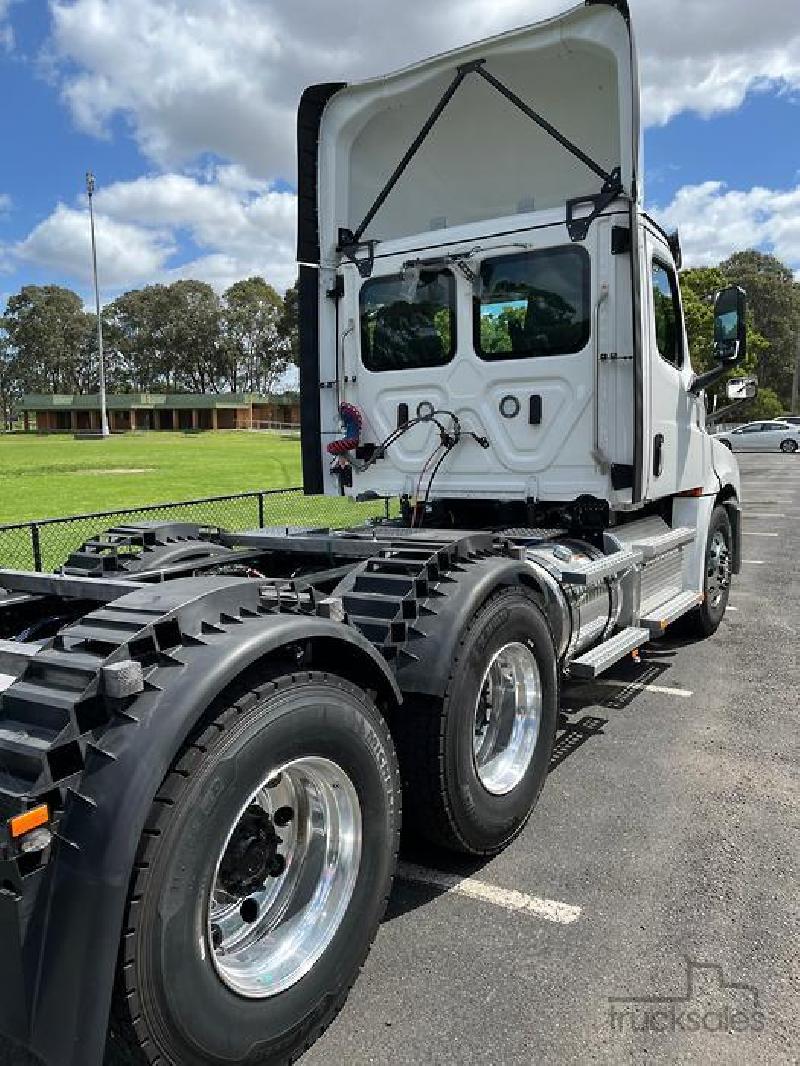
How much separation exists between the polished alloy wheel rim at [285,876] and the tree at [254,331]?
98393 mm

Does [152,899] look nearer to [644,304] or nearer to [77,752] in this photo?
[77,752]

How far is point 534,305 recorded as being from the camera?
16.8ft

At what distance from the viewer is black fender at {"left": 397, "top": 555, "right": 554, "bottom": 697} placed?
3.10 m

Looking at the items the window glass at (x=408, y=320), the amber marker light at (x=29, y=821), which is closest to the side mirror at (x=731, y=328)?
the window glass at (x=408, y=320)

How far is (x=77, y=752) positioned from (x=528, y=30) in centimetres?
476

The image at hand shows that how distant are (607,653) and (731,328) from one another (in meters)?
2.56

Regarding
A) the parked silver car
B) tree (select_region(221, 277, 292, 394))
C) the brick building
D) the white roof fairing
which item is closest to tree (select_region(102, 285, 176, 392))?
tree (select_region(221, 277, 292, 394))

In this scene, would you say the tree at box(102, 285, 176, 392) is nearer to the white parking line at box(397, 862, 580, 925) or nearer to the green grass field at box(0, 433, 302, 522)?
the green grass field at box(0, 433, 302, 522)

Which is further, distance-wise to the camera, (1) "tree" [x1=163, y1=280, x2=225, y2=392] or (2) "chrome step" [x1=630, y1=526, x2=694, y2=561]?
(1) "tree" [x1=163, y1=280, x2=225, y2=392]

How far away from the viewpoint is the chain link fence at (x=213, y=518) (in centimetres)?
899

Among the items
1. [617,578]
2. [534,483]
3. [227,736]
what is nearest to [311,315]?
[534,483]

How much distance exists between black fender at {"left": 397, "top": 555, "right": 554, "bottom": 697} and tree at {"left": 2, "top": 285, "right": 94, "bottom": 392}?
111 metres

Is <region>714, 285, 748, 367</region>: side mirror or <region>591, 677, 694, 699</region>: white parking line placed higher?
<region>714, 285, 748, 367</region>: side mirror

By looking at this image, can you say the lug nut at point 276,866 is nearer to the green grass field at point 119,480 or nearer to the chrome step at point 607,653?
the chrome step at point 607,653
